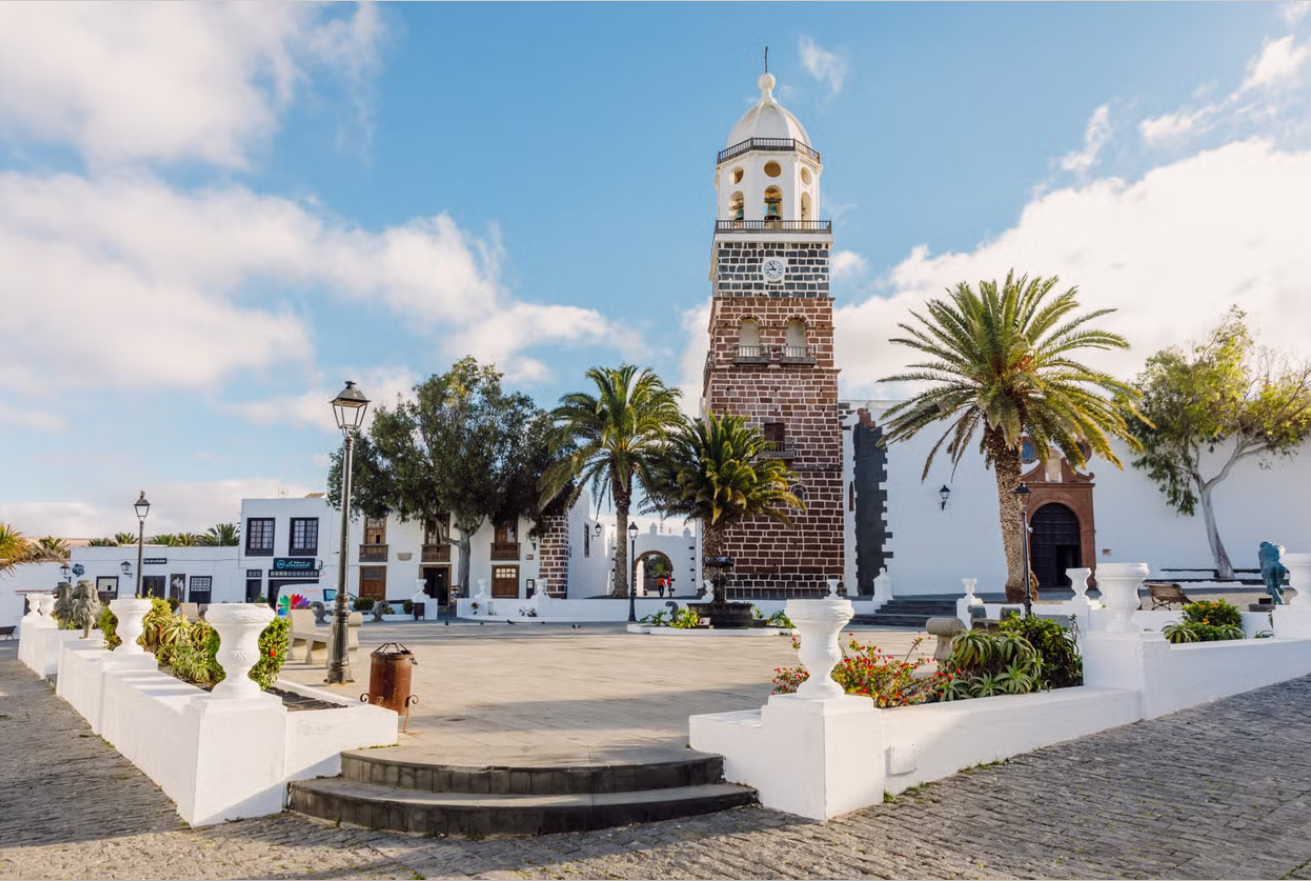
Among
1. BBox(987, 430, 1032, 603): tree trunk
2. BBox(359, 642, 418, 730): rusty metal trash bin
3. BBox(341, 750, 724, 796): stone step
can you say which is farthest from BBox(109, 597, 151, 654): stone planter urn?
BBox(987, 430, 1032, 603): tree trunk

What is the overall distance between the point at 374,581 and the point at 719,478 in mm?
18694

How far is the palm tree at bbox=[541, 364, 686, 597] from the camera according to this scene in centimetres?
2722

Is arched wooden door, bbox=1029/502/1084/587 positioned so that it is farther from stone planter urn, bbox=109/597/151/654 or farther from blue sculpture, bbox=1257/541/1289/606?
stone planter urn, bbox=109/597/151/654

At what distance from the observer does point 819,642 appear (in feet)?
17.6

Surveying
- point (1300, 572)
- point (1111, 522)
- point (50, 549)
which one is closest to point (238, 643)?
point (1300, 572)

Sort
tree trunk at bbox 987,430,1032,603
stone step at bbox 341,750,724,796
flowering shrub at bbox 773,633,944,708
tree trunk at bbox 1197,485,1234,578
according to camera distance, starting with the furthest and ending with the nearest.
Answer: tree trunk at bbox 1197,485,1234,578 < tree trunk at bbox 987,430,1032,603 < flowering shrub at bbox 773,633,944,708 < stone step at bbox 341,750,724,796

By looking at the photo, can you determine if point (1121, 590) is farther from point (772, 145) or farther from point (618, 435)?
point (772, 145)

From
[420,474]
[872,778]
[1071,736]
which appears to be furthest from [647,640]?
[420,474]

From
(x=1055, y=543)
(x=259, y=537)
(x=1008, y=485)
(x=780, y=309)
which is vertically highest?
(x=780, y=309)

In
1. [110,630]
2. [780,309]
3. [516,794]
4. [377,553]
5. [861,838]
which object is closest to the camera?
[861,838]

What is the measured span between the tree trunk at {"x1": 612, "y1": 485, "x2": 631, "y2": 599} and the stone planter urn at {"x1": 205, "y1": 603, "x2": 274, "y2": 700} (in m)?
21.6

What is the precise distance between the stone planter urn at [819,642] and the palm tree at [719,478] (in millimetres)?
19447

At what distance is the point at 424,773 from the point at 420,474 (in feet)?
98.3

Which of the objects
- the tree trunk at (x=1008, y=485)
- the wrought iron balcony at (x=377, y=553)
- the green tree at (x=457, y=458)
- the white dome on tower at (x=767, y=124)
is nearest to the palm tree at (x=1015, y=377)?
the tree trunk at (x=1008, y=485)
